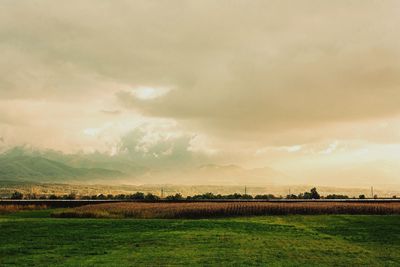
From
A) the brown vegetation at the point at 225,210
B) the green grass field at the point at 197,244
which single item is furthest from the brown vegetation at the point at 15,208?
→ the green grass field at the point at 197,244

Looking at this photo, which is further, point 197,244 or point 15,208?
point 15,208

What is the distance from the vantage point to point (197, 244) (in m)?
20.4

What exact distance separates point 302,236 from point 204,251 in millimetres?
7336

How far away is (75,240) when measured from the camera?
21.9 m

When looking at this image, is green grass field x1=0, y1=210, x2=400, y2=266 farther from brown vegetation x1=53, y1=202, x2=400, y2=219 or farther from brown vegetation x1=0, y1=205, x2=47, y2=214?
brown vegetation x1=0, y1=205, x2=47, y2=214

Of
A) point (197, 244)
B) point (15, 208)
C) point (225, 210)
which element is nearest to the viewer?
point (197, 244)

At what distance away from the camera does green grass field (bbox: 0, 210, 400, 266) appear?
16.5 m

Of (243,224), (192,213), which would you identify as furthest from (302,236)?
(192,213)

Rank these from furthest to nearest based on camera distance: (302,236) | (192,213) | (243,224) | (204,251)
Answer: (192,213) → (243,224) → (302,236) → (204,251)

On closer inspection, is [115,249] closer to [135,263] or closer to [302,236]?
[135,263]

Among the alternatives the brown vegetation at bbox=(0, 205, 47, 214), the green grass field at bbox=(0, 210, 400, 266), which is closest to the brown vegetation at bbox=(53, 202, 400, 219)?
the brown vegetation at bbox=(0, 205, 47, 214)

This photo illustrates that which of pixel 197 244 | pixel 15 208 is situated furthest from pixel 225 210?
pixel 15 208

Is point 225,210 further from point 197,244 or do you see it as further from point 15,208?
point 15,208

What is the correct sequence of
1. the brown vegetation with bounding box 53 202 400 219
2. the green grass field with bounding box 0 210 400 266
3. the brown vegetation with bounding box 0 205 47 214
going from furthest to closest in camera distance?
the brown vegetation with bounding box 0 205 47 214 < the brown vegetation with bounding box 53 202 400 219 < the green grass field with bounding box 0 210 400 266
